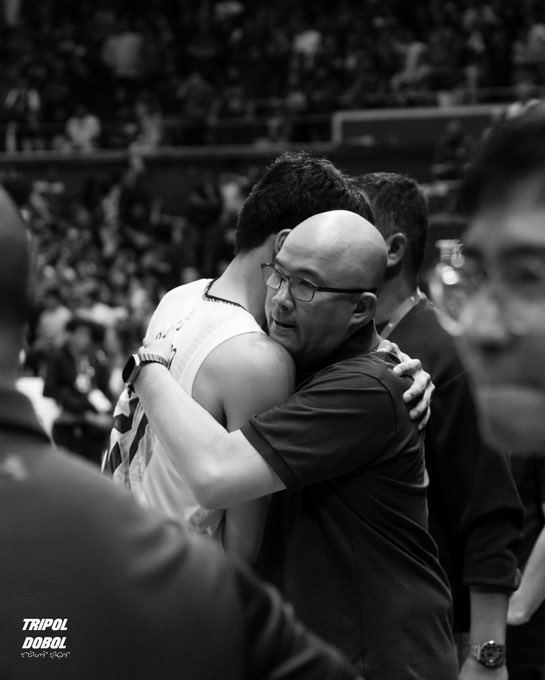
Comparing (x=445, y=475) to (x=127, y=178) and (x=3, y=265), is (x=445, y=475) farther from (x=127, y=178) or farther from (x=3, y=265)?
(x=127, y=178)

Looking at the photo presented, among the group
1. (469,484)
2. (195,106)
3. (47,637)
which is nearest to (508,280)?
(47,637)

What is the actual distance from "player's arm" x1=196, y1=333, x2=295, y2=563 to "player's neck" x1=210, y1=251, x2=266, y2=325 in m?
0.21

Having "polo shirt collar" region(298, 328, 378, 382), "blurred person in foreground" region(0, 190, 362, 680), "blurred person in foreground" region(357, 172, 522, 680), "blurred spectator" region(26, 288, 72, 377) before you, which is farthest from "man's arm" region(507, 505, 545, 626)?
"blurred spectator" region(26, 288, 72, 377)

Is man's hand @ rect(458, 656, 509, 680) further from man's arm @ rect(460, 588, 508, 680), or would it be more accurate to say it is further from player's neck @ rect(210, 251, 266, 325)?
A: player's neck @ rect(210, 251, 266, 325)

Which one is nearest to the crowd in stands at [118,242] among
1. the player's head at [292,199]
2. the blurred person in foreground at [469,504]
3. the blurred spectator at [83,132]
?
the blurred spectator at [83,132]

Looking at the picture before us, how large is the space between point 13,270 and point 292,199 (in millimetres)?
1411

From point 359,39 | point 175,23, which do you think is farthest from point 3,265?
point 175,23

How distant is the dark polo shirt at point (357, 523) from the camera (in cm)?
205

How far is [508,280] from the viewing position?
88cm

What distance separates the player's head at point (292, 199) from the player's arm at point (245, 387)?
334mm

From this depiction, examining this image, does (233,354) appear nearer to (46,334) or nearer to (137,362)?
(137,362)

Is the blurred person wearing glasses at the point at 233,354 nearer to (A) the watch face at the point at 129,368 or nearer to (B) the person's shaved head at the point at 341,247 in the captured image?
(A) the watch face at the point at 129,368

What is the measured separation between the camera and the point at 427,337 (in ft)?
8.90

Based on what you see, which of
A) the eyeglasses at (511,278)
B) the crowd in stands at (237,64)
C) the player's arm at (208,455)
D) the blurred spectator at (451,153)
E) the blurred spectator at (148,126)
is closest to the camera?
the eyeglasses at (511,278)
